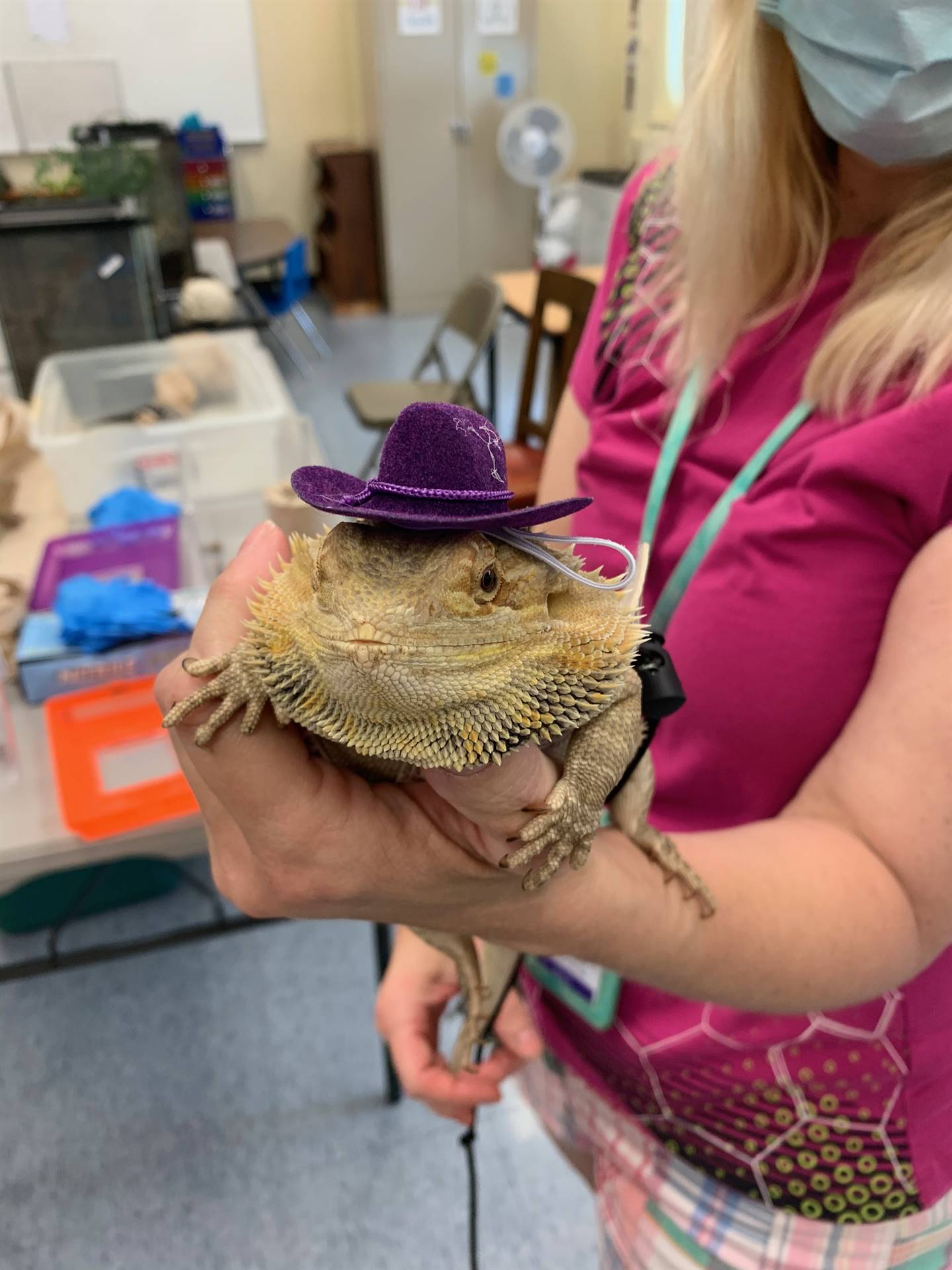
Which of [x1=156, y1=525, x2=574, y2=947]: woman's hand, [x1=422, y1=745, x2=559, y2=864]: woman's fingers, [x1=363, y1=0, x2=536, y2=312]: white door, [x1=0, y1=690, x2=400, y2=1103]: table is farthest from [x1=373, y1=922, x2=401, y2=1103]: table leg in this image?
[x1=363, y1=0, x2=536, y2=312]: white door

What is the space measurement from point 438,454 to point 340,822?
0.89 feet

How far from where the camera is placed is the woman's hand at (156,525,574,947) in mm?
618

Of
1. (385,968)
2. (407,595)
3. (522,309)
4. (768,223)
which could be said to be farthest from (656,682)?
(522,309)

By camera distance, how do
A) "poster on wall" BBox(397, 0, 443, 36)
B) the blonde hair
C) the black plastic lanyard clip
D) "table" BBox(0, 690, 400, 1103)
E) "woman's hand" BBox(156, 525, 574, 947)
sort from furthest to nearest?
1. "poster on wall" BBox(397, 0, 443, 36)
2. "table" BBox(0, 690, 400, 1103)
3. the blonde hair
4. the black plastic lanyard clip
5. "woman's hand" BBox(156, 525, 574, 947)

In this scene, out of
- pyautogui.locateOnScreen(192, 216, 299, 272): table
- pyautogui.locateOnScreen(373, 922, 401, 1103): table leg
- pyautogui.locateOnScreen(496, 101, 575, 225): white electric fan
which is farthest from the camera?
pyautogui.locateOnScreen(192, 216, 299, 272): table

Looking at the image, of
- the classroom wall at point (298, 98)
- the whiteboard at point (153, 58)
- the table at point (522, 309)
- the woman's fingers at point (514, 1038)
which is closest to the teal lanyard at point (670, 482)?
the woman's fingers at point (514, 1038)

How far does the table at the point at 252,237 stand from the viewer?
5.89 metres

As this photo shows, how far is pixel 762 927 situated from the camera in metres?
0.79

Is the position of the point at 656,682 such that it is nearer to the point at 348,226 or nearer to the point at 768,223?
the point at 768,223

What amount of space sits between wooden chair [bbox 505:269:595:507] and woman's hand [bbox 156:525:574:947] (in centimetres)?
258

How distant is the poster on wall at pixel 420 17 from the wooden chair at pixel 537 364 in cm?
377

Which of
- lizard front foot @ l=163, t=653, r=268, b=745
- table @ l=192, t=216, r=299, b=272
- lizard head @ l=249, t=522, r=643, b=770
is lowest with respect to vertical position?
table @ l=192, t=216, r=299, b=272

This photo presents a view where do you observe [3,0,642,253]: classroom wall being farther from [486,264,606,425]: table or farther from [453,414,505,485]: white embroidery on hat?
[453,414,505,485]: white embroidery on hat

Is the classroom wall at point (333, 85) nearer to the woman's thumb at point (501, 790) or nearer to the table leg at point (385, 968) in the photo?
the table leg at point (385, 968)
